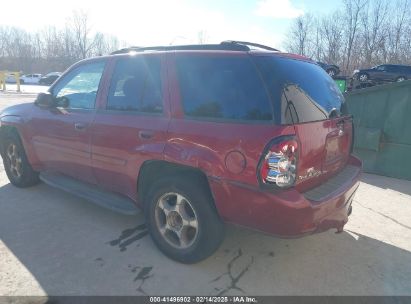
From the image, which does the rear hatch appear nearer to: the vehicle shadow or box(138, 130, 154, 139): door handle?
the vehicle shadow

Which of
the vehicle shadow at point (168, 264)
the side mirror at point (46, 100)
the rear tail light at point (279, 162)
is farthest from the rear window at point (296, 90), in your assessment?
the side mirror at point (46, 100)

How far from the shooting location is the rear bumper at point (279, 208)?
7.89ft

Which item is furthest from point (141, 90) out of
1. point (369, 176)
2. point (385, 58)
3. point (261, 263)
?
point (385, 58)

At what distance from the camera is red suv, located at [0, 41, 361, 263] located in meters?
2.45

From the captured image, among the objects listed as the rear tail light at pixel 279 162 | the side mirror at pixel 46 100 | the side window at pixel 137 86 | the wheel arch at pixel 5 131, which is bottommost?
the wheel arch at pixel 5 131

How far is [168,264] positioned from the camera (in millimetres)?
3021

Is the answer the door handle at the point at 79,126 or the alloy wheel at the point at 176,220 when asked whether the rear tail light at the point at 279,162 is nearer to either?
the alloy wheel at the point at 176,220

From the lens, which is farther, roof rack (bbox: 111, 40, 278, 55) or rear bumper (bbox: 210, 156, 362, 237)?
roof rack (bbox: 111, 40, 278, 55)

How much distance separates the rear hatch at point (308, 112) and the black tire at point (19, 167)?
12.3 ft

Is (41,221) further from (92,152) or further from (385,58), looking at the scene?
(385,58)

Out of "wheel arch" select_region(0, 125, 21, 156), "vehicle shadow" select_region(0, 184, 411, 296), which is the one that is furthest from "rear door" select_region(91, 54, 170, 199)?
"wheel arch" select_region(0, 125, 21, 156)

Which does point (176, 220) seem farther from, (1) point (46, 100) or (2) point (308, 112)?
(1) point (46, 100)

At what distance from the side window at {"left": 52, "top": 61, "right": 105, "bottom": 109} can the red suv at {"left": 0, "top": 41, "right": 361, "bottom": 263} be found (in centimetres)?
2

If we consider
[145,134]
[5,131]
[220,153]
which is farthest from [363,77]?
[220,153]
